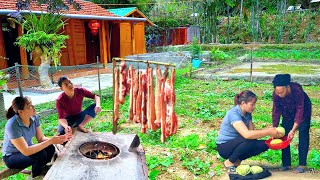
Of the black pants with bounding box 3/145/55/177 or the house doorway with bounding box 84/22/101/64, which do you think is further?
the house doorway with bounding box 84/22/101/64

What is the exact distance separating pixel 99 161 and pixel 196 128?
12.9 feet

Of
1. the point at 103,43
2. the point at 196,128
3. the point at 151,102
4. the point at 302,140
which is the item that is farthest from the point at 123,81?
the point at 103,43

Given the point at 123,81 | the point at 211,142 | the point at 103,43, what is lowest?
the point at 211,142

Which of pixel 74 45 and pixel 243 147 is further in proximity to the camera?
pixel 74 45

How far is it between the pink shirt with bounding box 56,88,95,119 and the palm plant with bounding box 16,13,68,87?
5990 mm

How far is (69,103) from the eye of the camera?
5234 mm

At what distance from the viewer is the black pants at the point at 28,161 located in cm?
385

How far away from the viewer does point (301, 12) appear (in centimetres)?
2914

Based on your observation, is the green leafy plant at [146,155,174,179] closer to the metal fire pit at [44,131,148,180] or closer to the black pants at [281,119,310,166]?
the metal fire pit at [44,131,148,180]

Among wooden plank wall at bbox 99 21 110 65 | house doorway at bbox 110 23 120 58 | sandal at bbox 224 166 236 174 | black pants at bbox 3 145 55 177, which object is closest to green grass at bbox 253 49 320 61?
house doorway at bbox 110 23 120 58

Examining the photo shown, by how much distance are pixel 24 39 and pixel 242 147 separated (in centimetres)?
879

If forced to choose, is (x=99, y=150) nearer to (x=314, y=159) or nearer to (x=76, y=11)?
(x=314, y=159)

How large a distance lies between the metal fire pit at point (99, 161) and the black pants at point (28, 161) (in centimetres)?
47

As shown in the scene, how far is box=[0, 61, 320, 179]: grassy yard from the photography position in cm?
488
